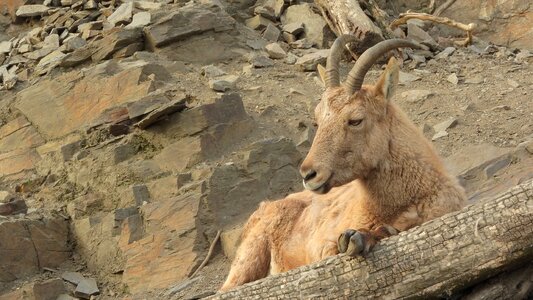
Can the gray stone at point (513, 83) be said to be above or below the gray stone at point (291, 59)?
above

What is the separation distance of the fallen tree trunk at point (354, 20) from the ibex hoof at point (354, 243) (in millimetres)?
9855

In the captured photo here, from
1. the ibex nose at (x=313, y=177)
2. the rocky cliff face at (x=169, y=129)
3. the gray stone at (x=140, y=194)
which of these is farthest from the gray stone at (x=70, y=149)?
the ibex nose at (x=313, y=177)

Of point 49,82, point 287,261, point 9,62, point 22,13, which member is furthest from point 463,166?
point 22,13

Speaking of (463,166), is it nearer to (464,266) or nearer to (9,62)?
(464,266)

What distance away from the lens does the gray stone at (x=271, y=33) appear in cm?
1891

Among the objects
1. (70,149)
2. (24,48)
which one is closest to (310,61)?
(70,149)

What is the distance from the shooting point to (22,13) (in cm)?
1975

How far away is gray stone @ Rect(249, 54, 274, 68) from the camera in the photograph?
17.6 metres

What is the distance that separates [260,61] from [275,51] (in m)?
0.53

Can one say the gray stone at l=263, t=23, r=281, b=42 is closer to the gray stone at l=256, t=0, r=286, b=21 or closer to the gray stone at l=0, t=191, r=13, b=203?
the gray stone at l=256, t=0, r=286, b=21

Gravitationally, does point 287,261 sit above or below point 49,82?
above

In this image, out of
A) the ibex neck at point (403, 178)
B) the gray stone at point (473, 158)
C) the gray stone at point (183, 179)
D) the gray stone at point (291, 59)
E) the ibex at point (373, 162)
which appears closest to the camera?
the ibex at point (373, 162)

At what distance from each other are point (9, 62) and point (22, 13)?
1922 mm

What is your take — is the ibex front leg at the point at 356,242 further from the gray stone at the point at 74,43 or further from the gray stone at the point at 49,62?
the gray stone at the point at 74,43
